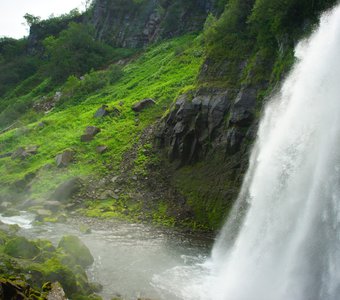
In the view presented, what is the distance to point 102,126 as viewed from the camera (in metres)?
46.9

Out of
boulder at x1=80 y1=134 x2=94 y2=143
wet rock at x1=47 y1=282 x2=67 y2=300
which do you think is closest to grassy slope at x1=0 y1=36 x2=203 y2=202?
boulder at x1=80 y1=134 x2=94 y2=143

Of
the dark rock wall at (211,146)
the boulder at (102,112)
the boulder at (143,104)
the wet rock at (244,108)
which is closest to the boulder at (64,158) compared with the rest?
the boulder at (102,112)

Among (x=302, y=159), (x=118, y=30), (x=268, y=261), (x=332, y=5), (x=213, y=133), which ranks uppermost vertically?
(x=118, y=30)

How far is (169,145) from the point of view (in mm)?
35344

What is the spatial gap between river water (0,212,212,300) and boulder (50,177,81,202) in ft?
10.7

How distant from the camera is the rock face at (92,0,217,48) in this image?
Answer: 74.0 m

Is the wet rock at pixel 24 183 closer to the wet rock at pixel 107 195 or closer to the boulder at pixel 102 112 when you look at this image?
the wet rock at pixel 107 195

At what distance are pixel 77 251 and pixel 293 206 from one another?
12.2m

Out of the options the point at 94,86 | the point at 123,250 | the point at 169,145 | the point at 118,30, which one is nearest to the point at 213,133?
the point at 169,145

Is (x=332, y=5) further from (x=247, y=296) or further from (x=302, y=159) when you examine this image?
(x=247, y=296)

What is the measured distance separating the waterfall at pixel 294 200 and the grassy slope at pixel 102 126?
586 inches

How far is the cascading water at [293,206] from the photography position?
1714cm

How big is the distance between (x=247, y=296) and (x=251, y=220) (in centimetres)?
573

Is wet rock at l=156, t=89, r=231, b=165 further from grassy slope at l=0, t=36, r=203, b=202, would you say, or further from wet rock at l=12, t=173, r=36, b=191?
wet rock at l=12, t=173, r=36, b=191
